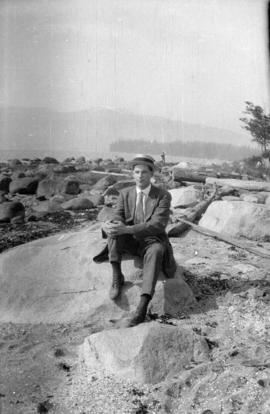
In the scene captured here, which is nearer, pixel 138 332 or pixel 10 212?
pixel 138 332

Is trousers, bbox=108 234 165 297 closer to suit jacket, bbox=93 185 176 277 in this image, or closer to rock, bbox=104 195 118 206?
suit jacket, bbox=93 185 176 277

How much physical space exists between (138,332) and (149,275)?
67 cm

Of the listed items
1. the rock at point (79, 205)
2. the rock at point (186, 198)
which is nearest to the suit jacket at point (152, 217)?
the rock at point (186, 198)

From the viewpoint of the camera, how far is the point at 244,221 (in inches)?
347

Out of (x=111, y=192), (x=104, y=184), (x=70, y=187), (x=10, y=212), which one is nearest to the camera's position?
(x=10, y=212)

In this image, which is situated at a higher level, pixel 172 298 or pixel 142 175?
pixel 142 175

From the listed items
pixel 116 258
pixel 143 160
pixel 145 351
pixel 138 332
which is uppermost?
pixel 143 160

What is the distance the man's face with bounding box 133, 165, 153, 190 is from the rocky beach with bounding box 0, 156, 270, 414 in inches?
40.7

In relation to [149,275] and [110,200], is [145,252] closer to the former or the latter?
[149,275]

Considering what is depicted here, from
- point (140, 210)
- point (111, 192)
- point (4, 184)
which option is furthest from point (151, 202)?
point (4, 184)

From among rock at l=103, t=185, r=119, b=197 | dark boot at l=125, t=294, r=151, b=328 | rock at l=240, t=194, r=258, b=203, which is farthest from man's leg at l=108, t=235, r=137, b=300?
rock at l=103, t=185, r=119, b=197

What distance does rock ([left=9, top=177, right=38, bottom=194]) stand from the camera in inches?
736

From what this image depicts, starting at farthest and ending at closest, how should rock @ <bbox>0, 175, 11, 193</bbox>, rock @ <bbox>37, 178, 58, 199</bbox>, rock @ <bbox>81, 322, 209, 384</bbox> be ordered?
1. rock @ <bbox>0, 175, 11, 193</bbox>
2. rock @ <bbox>37, 178, 58, 199</bbox>
3. rock @ <bbox>81, 322, 209, 384</bbox>

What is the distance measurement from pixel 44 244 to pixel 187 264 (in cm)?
220
